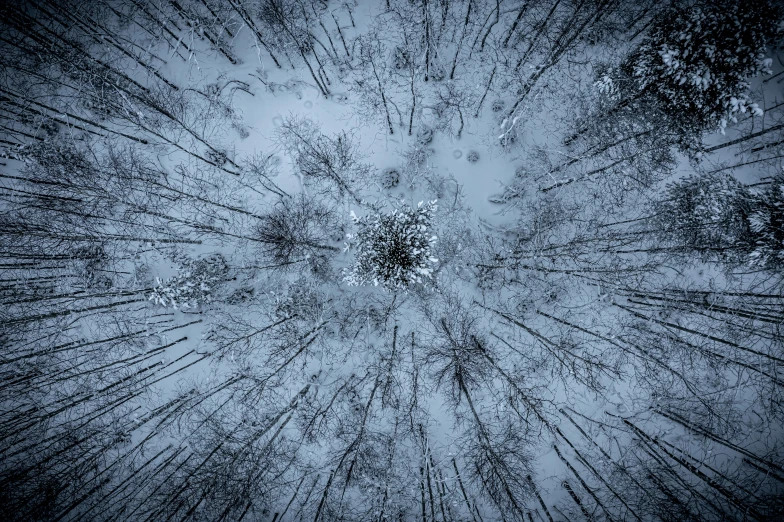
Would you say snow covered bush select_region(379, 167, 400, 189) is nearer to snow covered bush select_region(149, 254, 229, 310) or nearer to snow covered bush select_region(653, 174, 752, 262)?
A: snow covered bush select_region(149, 254, 229, 310)

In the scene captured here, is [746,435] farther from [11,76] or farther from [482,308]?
[11,76]

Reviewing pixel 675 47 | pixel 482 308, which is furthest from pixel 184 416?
pixel 675 47

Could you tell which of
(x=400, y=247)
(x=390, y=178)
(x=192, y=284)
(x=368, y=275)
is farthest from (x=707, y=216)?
(x=192, y=284)

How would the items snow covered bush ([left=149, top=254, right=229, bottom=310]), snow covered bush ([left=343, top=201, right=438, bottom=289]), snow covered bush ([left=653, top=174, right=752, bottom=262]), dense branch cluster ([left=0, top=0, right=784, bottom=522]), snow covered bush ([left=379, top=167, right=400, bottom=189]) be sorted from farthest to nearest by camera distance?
snow covered bush ([left=379, top=167, right=400, bottom=189]) → snow covered bush ([left=149, top=254, right=229, bottom=310]) → dense branch cluster ([left=0, top=0, right=784, bottom=522]) → snow covered bush ([left=653, top=174, right=752, bottom=262]) → snow covered bush ([left=343, top=201, right=438, bottom=289])

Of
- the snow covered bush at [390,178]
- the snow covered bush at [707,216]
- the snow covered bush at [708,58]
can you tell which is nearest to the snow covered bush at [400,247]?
the snow covered bush at [390,178]

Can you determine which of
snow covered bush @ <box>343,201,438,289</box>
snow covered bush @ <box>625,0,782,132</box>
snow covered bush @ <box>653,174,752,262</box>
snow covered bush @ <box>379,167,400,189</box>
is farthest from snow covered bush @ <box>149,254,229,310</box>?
snow covered bush @ <box>653,174,752,262</box>

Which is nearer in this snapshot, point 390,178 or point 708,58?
point 708,58

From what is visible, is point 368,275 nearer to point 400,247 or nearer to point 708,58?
point 400,247

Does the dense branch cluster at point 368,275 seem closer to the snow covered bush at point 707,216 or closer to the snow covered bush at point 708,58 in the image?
the snow covered bush at point 707,216
